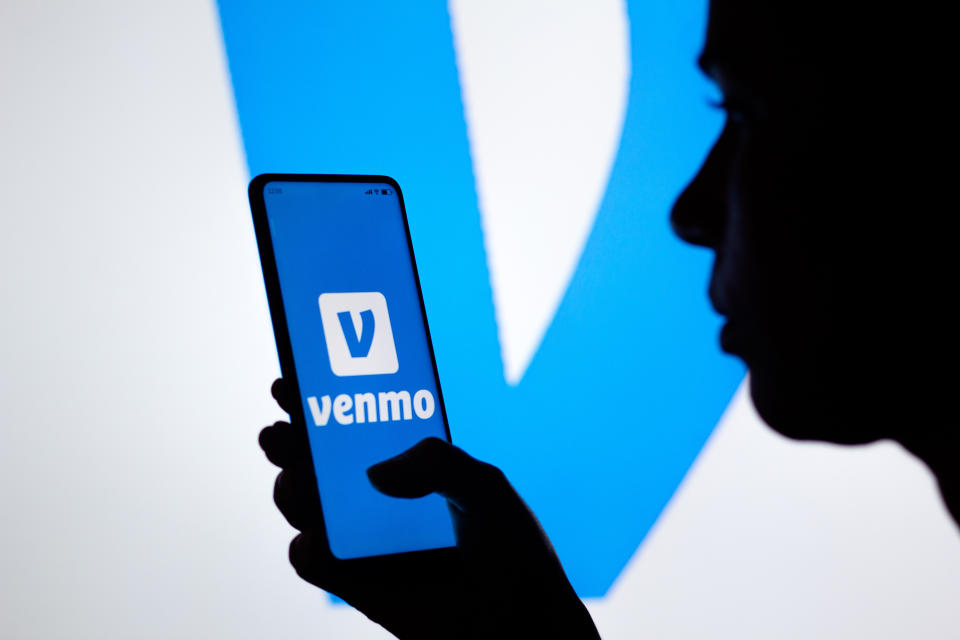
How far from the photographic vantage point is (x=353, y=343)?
0.74 meters

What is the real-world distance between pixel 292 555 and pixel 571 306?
61 cm

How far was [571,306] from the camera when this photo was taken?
1.19 metres

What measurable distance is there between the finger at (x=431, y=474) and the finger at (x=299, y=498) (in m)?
0.06

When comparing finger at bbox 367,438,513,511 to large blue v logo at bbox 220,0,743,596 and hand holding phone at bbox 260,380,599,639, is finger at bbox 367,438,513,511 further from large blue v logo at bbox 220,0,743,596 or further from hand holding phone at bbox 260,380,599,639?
large blue v logo at bbox 220,0,743,596

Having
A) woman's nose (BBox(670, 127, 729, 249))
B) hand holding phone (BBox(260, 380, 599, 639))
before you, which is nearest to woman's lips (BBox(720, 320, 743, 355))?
woman's nose (BBox(670, 127, 729, 249))

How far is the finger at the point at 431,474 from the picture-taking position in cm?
68

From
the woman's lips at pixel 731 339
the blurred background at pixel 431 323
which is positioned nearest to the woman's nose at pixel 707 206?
the woman's lips at pixel 731 339

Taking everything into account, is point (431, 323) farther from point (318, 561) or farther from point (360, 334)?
point (318, 561)

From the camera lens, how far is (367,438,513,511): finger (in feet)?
2.23

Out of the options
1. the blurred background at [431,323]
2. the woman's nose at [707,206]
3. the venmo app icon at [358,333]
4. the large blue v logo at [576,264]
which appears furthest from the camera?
the large blue v logo at [576,264]

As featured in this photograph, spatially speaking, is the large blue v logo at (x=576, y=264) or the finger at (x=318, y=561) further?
the large blue v logo at (x=576, y=264)

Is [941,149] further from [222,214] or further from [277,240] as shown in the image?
[222,214]

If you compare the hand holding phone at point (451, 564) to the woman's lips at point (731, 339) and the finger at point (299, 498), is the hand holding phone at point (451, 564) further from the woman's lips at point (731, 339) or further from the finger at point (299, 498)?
the woman's lips at point (731, 339)

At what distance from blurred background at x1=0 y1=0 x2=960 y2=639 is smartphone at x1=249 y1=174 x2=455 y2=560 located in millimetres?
307
